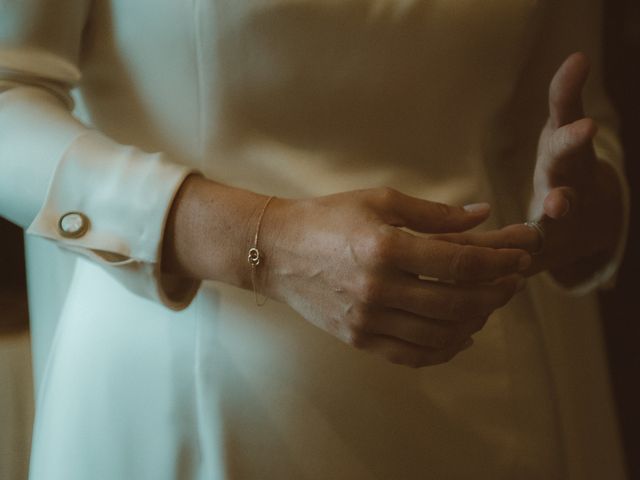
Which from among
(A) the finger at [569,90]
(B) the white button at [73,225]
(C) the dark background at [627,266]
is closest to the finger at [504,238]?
(A) the finger at [569,90]

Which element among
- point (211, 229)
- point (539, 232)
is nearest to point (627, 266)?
point (539, 232)

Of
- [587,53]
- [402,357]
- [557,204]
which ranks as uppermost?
[587,53]

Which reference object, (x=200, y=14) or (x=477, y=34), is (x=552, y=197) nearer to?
(x=477, y=34)

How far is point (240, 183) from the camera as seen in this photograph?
1.94ft

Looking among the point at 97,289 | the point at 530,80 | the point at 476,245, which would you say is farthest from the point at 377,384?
the point at 530,80

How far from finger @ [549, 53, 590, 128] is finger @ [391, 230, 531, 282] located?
0.61ft

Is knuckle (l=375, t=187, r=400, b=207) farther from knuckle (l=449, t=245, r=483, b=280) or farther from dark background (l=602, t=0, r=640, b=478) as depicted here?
dark background (l=602, t=0, r=640, b=478)

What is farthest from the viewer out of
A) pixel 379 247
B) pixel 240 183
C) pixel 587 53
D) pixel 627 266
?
pixel 627 266

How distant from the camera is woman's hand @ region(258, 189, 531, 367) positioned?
474mm

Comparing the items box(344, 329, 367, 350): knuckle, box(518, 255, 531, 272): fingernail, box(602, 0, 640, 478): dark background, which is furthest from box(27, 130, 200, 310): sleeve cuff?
box(602, 0, 640, 478): dark background

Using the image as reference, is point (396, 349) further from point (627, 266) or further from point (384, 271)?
point (627, 266)

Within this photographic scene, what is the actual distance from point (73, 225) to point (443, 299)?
0.26m

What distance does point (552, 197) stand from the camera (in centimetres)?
60

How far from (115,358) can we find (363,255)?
9.7 inches
